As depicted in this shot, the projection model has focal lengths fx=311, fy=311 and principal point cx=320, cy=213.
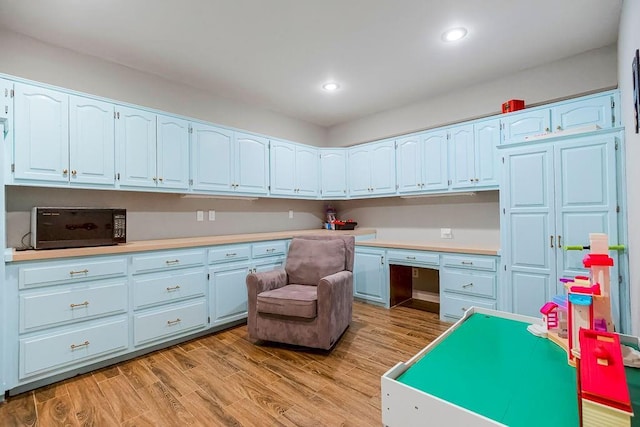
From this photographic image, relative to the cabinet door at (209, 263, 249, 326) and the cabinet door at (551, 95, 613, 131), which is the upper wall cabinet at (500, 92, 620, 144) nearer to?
the cabinet door at (551, 95, 613, 131)

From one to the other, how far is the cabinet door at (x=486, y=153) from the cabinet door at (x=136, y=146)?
3.28 m

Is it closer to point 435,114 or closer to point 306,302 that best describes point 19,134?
point 306,302

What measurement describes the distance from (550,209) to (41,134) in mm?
4085

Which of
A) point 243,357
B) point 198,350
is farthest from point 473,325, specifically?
point 198,350

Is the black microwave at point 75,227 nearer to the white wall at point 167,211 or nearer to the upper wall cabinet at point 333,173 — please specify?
the white wall at point 167,211

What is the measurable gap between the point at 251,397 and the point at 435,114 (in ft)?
11.7

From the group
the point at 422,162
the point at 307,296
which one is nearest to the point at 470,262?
the point at 422,162

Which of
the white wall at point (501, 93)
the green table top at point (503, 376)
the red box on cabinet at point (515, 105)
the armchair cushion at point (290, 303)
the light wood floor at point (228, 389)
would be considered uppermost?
the white wall at point (501, 93)

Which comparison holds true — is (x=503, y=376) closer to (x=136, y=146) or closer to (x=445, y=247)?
(x=445, y=247)

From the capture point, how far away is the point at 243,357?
259 cm

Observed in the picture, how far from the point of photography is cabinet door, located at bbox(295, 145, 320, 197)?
170 inches

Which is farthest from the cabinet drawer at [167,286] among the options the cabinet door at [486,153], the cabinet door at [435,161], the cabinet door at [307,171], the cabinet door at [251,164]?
the cabinet door at [486,153]

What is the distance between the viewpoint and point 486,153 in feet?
10.7

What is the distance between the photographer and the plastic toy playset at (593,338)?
58cm
